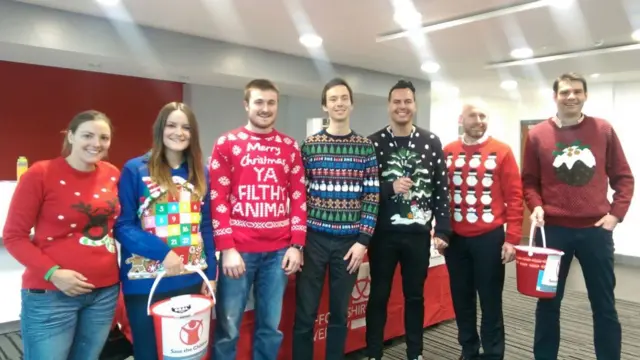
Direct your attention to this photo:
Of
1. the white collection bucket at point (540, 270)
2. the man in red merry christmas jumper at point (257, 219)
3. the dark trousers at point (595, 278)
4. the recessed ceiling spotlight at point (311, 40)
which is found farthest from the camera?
the recessed ceiling spotlight at point (311, 40)

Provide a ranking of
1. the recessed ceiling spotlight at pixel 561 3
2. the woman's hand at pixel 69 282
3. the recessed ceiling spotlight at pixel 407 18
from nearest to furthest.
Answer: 1. the woman's hand at pixel 69 282
2. the recessed ceiling spotlight at pixel 561 3
3. the recessed ceiling spotlight at pixel 407 18

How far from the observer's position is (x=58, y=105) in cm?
537

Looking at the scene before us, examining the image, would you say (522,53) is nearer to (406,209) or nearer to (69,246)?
(406,209)

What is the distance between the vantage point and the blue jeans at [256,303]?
1.98m

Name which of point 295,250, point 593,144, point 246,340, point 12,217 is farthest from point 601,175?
point 12,217

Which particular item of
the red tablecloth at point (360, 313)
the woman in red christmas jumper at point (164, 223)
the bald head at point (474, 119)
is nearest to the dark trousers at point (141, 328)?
the woman in red christmas jumper at point (164, 223)

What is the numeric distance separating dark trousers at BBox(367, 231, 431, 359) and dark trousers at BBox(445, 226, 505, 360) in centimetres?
25

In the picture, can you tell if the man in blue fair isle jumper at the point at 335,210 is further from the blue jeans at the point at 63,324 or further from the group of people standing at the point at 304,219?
the blue jeans at the point at 63,324

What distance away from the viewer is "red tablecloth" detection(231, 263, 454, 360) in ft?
7.73

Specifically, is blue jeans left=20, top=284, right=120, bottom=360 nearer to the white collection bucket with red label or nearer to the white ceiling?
the white collection bucket with red label

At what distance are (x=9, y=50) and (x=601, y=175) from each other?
15.5 feet

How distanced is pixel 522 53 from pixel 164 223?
475 centimetres

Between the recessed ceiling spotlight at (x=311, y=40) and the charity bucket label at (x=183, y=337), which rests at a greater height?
the recessed ceiling spotlight at (x=311, y=40)

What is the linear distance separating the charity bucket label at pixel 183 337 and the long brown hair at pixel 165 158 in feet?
1.64
